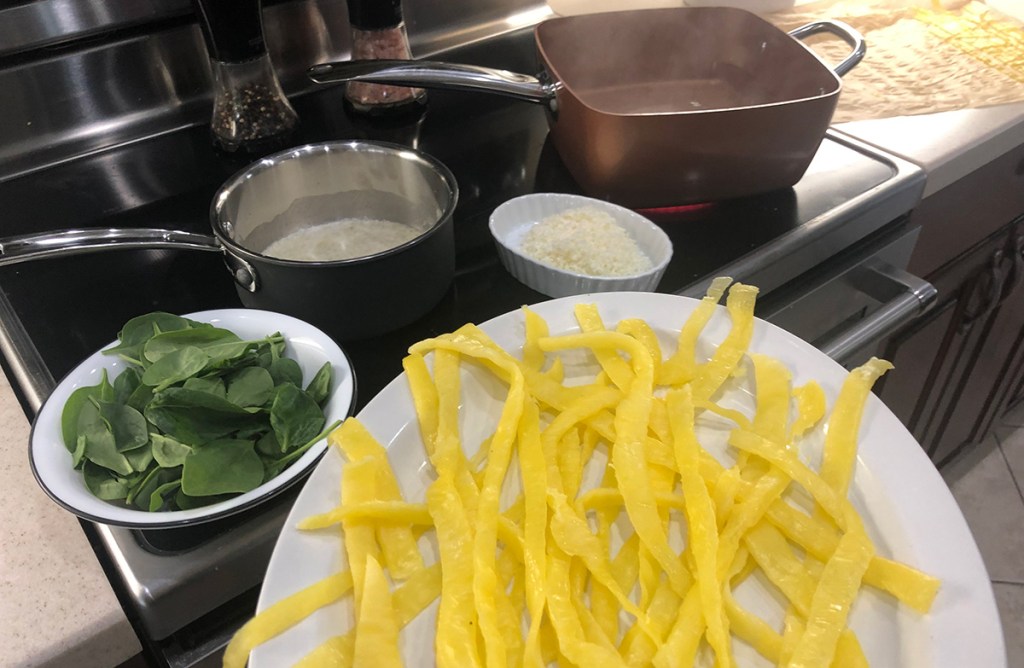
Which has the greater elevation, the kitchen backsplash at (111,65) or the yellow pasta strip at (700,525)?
the kitchen backsplash at (111,65)

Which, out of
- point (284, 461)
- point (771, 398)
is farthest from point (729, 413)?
point (284, 461)

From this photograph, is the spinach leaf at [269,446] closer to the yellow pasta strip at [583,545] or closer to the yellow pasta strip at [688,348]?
the yellow pasta strip at [583,545]

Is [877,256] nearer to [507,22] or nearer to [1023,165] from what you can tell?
[1023,165]

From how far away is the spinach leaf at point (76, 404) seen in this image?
512 mm

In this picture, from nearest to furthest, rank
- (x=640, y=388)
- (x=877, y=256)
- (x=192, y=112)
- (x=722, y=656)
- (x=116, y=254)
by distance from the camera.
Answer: (x=722, y=656)
(x=640, y=388)
(x=116, y=254)
(x=877, y=256)
(x=192, y=112)

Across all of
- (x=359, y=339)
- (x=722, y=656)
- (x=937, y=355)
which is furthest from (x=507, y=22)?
(x=722, y=656)

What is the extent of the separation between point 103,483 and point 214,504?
3.2 inches

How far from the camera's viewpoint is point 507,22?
1.19m

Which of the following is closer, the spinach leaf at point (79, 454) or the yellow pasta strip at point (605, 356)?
the spinach leaf at point (79, 454)

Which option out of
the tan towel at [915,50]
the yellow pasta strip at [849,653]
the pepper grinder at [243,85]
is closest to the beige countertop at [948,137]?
the tan towel at [915,50]

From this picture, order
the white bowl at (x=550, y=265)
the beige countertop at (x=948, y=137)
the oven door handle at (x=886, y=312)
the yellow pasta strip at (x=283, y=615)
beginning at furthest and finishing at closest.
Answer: the beige countertop at (x=948, y=137)
the oven door handle at (x=886, y=312)
the white bowl at (x=550, y=265)
the yellow pasta strip at (x=283, y=615)

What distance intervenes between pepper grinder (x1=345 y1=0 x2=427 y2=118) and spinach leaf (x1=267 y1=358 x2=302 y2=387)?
53cm

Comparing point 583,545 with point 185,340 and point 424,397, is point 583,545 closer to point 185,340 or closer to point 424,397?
point 424,397

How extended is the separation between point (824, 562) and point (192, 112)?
94cm
